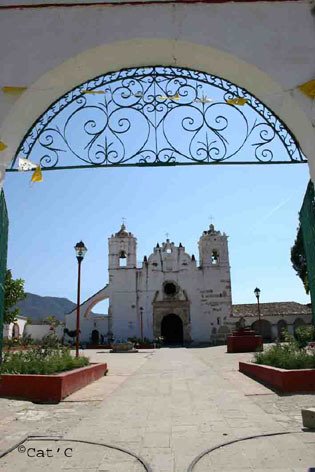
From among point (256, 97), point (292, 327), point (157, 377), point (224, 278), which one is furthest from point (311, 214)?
point (292, 327)

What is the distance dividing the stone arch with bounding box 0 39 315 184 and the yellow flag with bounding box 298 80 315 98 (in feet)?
0.40

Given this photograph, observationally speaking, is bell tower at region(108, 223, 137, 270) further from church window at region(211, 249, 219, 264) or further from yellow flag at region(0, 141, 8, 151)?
yellow flag at region(0, 141, 8, 151)

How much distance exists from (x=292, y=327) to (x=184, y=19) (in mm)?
36454

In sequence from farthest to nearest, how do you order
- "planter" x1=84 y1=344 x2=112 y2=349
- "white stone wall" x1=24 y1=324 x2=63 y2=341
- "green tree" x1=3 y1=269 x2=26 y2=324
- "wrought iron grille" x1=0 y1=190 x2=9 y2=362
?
"white stone wall" x1=24 y1=324 x2=63 y2=341, "planter" x1=84 y1=344 x2=112 y2=349, "green tree" x1=3 y1=269 x2=26 y2=324, "wrought iron grille" x1=0 y1=190 x2=9 y2=362

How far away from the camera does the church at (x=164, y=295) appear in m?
33.9

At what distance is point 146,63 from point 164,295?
31518 millimetres

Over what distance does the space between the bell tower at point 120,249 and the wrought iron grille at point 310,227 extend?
30883 millimetres

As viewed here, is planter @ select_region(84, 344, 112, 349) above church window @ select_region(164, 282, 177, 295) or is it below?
below

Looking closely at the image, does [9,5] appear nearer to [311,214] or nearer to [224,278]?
[311,214]

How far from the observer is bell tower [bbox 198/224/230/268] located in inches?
1383

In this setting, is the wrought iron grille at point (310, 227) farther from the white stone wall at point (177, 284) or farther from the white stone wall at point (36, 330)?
the white stone wall at point (36, 330)

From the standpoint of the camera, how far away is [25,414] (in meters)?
6.27


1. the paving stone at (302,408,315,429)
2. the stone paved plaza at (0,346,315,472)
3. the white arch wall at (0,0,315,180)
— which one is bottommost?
the stone paved plaza at (0,346,315,472)

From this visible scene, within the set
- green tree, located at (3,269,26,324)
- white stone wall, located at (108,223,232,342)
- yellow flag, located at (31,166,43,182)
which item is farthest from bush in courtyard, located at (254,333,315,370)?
white stone wall, located at (108,223,232,342)
